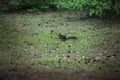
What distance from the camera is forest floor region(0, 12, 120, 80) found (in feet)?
30.6

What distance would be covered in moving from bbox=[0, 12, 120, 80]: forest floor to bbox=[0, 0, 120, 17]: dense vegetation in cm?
77

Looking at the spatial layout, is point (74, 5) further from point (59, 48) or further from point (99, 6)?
point (59, 48)

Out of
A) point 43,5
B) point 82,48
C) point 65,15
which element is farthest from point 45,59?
point 43,5

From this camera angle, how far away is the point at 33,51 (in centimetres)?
1202

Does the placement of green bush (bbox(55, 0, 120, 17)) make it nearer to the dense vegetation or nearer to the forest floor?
the dense vegetation

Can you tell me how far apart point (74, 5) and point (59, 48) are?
507 cm

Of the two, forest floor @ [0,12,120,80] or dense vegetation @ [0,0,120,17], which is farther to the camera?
dense vegetation @ [0,0,120,17]

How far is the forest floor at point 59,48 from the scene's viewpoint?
9.34m

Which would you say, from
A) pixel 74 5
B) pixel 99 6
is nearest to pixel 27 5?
pixel 74 5

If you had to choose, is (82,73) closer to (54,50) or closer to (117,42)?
(54,50)

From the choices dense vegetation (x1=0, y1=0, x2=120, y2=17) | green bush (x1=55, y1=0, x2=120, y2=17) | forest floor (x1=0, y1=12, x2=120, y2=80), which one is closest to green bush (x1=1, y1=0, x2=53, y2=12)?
dense vegetation (x1=0, y1=0, x2=120, y2=17)

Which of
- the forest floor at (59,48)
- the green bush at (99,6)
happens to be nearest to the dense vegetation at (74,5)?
the green bush at (99,6)

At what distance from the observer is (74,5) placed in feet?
55.5

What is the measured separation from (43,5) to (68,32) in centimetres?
726
